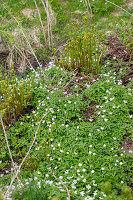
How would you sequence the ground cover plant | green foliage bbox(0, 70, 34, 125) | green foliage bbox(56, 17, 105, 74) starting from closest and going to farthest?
the ground cover plant < green foliage bbox(0, 70, 34, 125) < green foliage bbox(56, 17, 105, 74)

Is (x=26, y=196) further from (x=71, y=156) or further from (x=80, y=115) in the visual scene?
(x=80, y=115)

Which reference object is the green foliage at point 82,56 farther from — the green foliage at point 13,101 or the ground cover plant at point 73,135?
the green foliage at point 13,101

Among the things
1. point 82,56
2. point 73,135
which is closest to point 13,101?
point 73,135

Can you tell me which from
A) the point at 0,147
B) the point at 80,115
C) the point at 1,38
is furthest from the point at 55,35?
the point at 0,147

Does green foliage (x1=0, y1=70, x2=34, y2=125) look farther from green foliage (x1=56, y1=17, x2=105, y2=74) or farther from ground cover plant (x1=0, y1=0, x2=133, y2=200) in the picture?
green foliage (x1=56, y1=17, x2=105, y2=74)

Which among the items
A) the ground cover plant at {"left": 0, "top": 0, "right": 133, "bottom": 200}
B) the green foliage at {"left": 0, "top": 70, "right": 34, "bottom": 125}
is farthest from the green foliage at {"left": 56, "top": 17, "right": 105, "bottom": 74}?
the green foliage at {"left": 0, "top": 70, "right": 34, "bottom": 125}

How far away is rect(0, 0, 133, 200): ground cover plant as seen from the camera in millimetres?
3008

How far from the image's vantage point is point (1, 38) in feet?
19.5

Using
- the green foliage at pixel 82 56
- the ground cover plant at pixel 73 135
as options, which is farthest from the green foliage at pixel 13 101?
the green foliage at pixel 82 56

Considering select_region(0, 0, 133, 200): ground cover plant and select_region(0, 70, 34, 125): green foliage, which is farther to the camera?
select_region(0, 70, 34, 125): green foliage

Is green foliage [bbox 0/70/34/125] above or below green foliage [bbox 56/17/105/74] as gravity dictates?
below

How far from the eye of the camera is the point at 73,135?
3676 millimetres

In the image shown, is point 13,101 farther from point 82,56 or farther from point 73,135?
point 82,56

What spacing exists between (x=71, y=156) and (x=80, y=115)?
2.69ft
